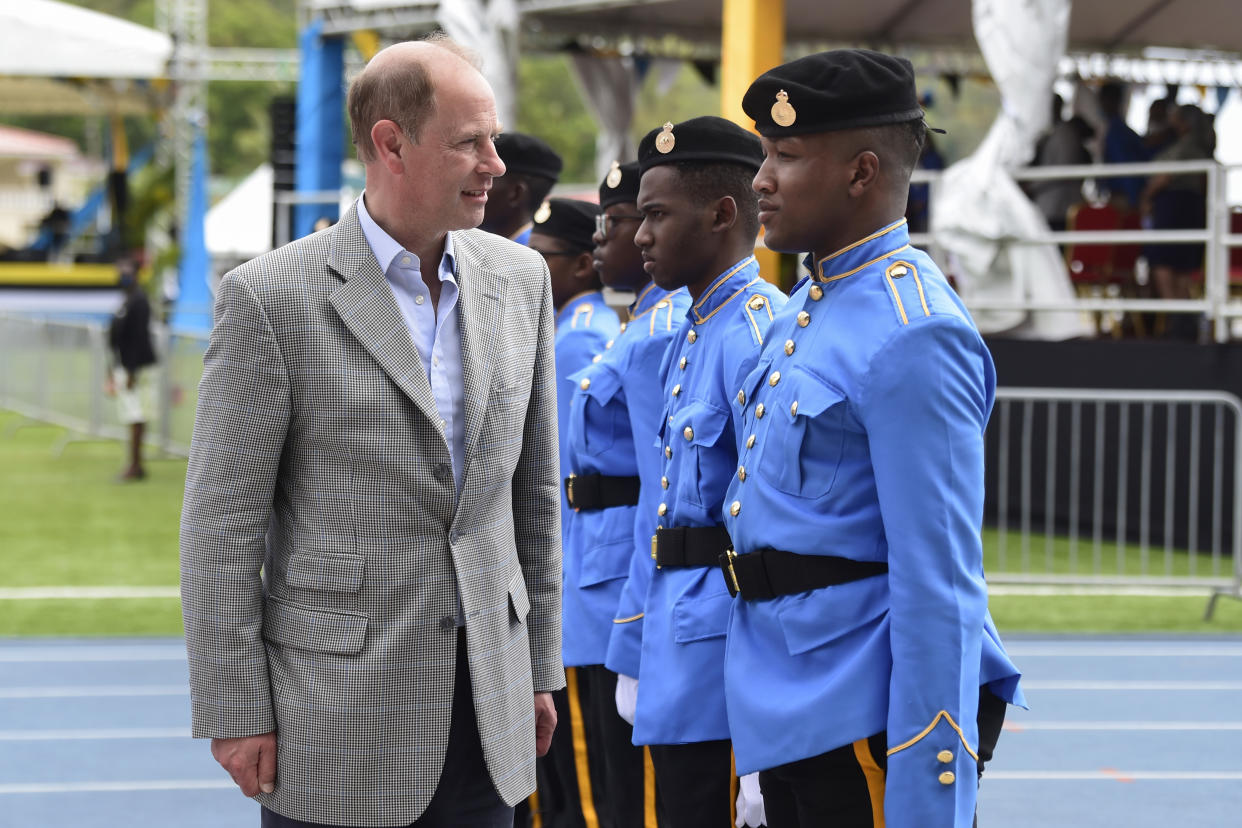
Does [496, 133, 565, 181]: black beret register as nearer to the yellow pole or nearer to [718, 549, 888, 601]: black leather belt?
[718, 549, 888, 601]: black leather belt

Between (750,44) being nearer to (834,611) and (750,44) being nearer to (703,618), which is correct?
(703,618)

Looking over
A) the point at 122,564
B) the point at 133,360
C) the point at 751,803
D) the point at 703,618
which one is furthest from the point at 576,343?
the point at 133,360

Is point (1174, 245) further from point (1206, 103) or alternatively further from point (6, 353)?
point (6, 353)

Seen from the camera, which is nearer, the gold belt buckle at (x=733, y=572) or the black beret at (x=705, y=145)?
the gold belt buckle at (x=733, y=572)

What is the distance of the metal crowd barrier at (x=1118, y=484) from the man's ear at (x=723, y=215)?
5.68 meters

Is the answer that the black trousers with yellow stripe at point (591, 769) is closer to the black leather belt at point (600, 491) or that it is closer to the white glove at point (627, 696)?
the white glove at point (627, 696)

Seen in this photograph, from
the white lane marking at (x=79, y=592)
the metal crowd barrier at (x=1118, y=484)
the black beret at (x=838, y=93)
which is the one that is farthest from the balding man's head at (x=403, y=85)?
the white lane marking at (x=79, y=592)

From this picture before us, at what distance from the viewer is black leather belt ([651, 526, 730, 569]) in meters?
3.10

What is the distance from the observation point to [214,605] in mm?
2430

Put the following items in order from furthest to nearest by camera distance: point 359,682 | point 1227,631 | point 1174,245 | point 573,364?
point 1174,245
point 1227,631
point 573,364
point 359,682

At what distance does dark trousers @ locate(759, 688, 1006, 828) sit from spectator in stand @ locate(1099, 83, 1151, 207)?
1120cm

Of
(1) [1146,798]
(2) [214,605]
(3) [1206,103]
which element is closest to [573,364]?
(2) [214,605]

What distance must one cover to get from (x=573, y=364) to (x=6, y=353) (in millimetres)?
18742

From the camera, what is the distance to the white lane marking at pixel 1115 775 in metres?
5.76
